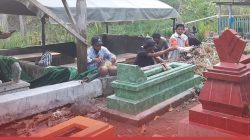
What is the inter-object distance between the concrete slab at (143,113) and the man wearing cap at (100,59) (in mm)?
1126

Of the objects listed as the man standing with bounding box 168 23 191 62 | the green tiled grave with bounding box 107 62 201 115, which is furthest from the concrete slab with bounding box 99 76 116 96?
the man standing with bounding box 168 23 191 62

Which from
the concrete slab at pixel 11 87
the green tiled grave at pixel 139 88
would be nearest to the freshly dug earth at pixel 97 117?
the green tiled grave at pixel 139 88

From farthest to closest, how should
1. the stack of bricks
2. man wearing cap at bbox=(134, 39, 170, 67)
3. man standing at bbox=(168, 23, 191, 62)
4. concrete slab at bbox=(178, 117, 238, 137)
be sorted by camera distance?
man standing at bbox=(168, 23, 191, 62), man wearing cap at bbox=(134, 39, 170, 67), concrete slab at bbox=(178, 117, 238, 137), the stack of bricks

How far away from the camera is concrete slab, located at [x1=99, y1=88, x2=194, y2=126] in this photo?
529 centimetres

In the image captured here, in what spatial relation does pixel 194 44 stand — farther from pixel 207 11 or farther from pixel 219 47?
pixel 207 11

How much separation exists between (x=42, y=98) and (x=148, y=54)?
8.39ft

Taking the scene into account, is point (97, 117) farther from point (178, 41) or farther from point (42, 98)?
point (178, 41)

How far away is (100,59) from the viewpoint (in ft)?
23.5

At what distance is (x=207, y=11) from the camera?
21.8 metres

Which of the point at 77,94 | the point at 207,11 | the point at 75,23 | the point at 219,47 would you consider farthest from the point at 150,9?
the point at 207,11

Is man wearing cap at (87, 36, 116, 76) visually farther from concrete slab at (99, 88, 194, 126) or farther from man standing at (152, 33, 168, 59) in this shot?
man standing at (152, 33, 168, 59)

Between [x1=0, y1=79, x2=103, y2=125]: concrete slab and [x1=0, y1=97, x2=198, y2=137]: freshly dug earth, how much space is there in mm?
122

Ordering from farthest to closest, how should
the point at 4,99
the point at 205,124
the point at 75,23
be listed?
the point at 75,23
the point at 4,99
the point at 205,124

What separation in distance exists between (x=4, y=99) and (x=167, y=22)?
60.9 ft
